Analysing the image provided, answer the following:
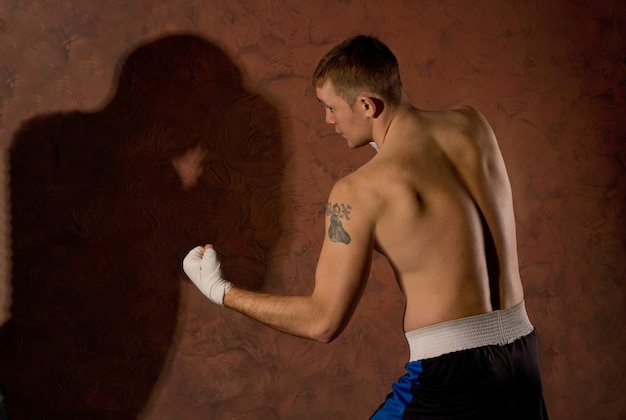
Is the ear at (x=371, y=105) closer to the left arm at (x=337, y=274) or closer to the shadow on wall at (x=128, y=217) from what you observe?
the left arm at (x=337, y=274)

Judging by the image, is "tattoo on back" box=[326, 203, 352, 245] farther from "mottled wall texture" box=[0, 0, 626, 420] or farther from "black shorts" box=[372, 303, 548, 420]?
"mottled wall texture" box=[0, 0, 626, 420]

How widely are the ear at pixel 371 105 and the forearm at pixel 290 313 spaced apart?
0.43m

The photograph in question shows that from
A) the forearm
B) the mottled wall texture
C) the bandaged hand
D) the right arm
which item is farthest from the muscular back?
the mottled wall texture

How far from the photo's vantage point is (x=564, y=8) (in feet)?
7.43

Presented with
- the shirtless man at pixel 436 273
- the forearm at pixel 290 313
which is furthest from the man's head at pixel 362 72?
the forearm at pixel 290 313

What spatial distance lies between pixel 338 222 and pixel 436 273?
0.22 meters

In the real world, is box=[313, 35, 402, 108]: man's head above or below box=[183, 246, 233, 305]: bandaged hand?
above

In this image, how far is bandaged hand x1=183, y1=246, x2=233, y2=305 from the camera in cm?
154

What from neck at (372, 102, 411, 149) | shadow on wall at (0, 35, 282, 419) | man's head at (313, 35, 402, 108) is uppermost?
man's head at (313, 35, 402, 108)

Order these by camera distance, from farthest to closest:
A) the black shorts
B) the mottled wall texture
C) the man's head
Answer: the mottled wall texture < the man's head < the black shorts

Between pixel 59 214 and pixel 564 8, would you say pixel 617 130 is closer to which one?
pixel 564 8

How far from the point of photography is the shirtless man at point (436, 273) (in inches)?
52.0

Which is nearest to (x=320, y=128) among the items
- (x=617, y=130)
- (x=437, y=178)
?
(x=437, y=178)

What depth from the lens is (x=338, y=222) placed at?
136 cm
